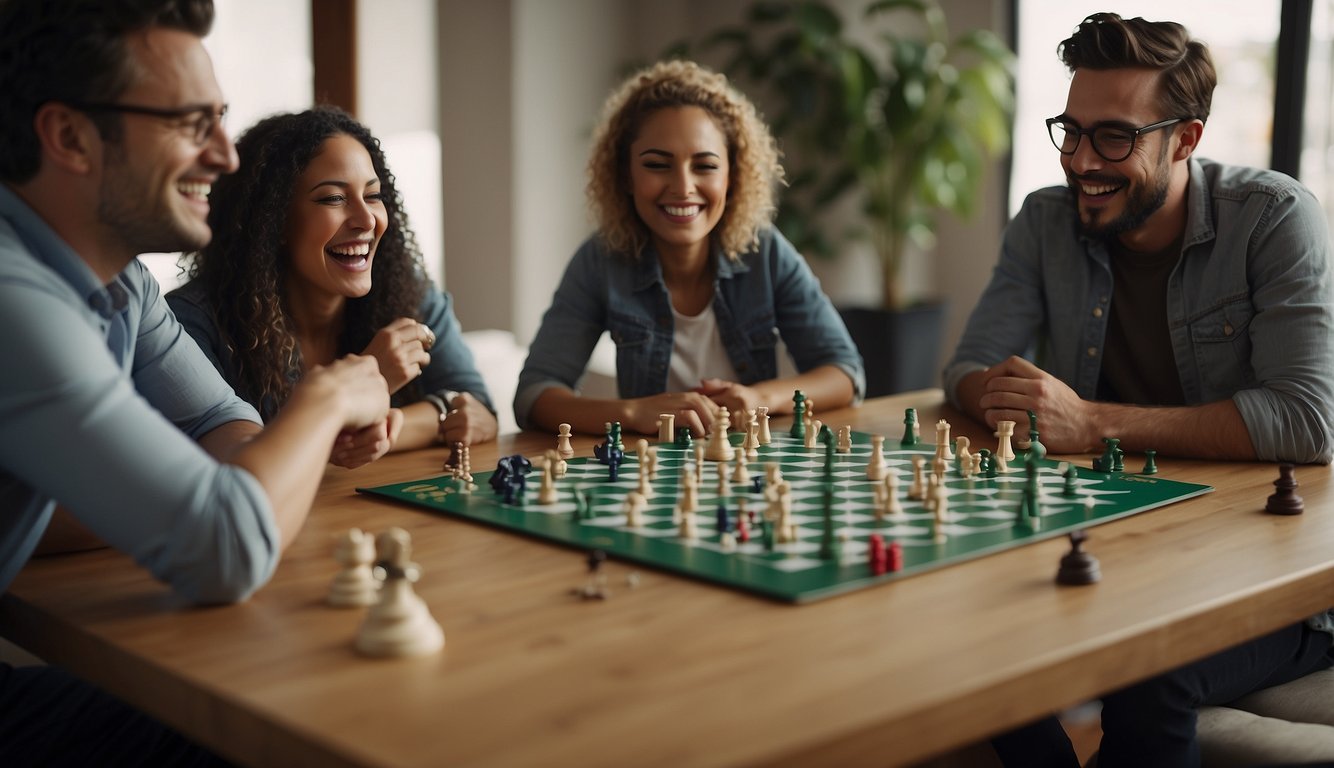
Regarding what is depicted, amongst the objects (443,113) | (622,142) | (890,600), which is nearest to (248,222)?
A: (622,142)

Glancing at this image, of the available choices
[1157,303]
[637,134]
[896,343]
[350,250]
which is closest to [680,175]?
[637,134]

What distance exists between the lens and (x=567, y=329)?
295 cm

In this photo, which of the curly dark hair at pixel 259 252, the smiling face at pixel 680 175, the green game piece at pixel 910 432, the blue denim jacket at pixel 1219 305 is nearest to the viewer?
the blue denim jacket at pixel 1219 305

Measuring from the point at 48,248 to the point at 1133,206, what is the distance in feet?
6.45

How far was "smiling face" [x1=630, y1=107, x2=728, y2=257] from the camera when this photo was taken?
9.61 ft

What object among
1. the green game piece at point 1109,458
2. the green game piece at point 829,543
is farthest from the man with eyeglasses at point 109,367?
the green game piece at point 1109,458

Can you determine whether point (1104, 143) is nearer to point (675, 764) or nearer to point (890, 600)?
point (890, 600)

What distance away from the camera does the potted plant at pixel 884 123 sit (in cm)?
522

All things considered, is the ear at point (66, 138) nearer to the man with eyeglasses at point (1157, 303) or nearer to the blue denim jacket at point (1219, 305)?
the man with eyeglasses at point (1157, 303)

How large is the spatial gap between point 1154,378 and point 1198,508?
816 millimetres

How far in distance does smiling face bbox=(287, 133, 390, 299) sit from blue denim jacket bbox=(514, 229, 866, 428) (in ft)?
1.82

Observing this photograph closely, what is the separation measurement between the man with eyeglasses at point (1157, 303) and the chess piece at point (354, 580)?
3.64ft

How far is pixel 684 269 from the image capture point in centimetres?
306

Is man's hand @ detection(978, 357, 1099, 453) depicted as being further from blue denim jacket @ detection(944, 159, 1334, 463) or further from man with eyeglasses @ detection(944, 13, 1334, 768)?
blue denim jacket @ detection(944, 159, 1334, 463)
